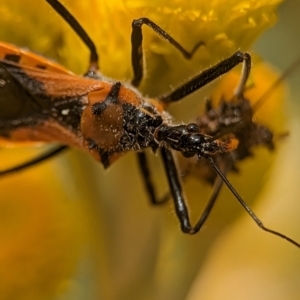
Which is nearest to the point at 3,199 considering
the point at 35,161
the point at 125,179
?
the point at 35,161

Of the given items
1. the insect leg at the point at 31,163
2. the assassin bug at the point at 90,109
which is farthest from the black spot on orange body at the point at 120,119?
the insect leg at the point at 31,163

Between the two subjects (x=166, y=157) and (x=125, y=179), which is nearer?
(x=166, y=157)

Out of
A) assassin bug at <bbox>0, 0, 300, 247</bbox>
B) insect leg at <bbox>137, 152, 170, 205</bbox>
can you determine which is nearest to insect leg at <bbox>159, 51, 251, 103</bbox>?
assassin bug at <bbox>0, 0, 300, 247</bbox>

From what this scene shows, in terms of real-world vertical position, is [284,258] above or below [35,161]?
above

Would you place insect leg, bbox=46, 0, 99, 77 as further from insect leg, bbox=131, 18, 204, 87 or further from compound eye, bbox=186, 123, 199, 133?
compound eye, bbox=186, 123, 199, 133

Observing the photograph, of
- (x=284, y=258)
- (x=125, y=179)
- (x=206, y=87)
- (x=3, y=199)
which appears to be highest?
(x=206, y=87)

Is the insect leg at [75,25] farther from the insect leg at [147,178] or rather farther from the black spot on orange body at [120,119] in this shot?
the insect leg at [147,178]

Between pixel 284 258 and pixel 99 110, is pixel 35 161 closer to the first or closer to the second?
pixel 99 110

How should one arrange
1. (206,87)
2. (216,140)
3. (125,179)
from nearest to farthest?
(216,140), (206,87), (125,179)
